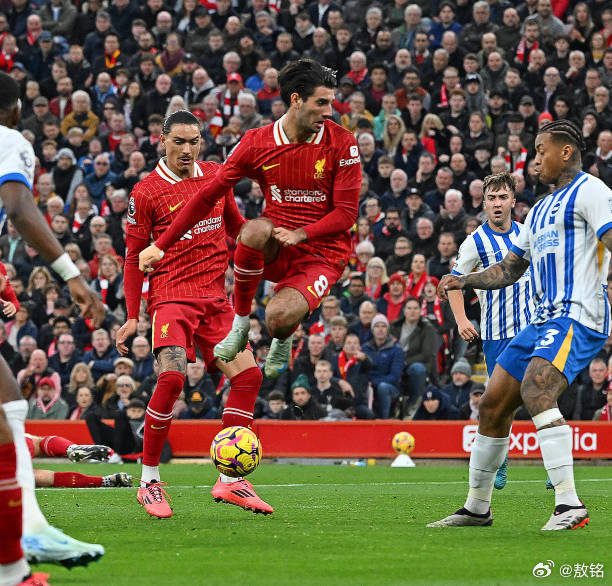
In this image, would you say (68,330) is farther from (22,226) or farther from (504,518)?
(22,226)

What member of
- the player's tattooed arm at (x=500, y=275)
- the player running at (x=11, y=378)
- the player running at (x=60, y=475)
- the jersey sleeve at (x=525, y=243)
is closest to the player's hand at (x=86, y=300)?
the player running at (x=11, y=378)

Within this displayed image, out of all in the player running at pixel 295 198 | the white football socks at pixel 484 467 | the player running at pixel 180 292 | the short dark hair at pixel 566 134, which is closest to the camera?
the white football socks at pixel 484 467

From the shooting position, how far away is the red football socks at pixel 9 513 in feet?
18.0

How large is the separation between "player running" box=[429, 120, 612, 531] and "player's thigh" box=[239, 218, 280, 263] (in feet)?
5.15

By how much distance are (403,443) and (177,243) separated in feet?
26.6

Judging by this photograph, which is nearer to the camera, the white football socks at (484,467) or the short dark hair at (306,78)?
the white football socks at (484,467)

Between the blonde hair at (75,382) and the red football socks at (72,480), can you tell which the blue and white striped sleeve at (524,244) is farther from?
the blonde hair at (75,382)

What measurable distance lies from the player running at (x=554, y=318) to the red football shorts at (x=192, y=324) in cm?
250

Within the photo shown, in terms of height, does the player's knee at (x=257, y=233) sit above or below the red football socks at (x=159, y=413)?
above

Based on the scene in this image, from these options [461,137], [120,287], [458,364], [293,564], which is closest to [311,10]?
[461,137]

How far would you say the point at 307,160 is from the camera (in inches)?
364

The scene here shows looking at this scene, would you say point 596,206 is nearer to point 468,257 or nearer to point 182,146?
point 468,257

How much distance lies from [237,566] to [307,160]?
12.1 feet

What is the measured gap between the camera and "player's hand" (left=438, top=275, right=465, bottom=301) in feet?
26.7
